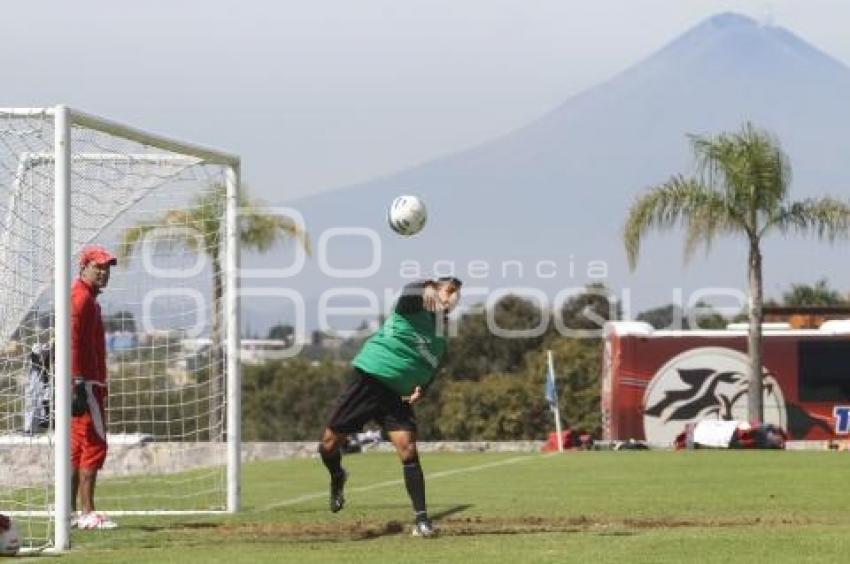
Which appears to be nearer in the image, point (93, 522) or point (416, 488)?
point (416, 488)

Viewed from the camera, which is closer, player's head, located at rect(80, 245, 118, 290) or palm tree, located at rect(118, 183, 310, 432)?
player's head, located at rect(80, 245, 118, 290)

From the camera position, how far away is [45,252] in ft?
46.0

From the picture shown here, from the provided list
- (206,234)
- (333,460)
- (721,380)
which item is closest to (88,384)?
(333,460)

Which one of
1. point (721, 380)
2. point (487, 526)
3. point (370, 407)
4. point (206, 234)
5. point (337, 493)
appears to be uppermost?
point (206, 234)

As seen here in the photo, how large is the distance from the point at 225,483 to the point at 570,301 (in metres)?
66.4

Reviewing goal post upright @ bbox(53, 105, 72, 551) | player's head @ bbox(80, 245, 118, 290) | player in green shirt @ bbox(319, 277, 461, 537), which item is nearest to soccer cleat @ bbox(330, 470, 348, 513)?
player in green shirt @ bbox(319, 277, 461, 537)

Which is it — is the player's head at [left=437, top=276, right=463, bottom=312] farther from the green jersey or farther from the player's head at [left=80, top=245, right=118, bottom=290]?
the player's head at [left=80, top=245, right=118, bottom=290]

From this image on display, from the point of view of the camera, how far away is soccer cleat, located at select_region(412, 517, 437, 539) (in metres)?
12.8

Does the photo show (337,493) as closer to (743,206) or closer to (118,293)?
(118,293)

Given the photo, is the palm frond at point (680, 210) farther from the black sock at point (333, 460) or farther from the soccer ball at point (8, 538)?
the soccer ball at point (8, 538)

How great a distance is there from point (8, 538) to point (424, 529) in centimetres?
292

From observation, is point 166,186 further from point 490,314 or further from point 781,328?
point 490,314

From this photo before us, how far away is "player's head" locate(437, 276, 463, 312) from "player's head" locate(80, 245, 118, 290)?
2.93m

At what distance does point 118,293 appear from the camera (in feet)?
58.8
